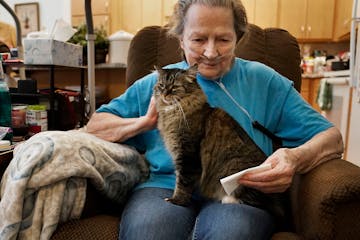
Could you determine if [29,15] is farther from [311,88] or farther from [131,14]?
[311,88]

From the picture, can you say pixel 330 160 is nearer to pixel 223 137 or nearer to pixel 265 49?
pixel 223 137

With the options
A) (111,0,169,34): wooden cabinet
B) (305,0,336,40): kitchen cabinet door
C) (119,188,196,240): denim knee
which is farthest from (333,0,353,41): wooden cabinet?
(119,188,196,240): denim knee

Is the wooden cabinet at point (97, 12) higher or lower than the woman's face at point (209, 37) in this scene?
higher

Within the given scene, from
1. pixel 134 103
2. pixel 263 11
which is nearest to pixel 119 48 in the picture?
pixel 134 103

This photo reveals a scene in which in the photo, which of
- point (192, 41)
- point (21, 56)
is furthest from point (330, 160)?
point (21, 56)

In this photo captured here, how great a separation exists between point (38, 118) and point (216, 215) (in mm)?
1009

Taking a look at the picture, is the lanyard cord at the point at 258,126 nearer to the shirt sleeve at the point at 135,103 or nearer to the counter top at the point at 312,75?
the shirt sleeve at the point at 135,103

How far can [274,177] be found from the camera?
894 millimetres

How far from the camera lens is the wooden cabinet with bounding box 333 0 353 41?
13.1ft

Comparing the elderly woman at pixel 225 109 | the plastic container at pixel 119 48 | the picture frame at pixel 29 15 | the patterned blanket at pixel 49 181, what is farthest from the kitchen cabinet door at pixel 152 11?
the patterned blanket at pixel 49 181

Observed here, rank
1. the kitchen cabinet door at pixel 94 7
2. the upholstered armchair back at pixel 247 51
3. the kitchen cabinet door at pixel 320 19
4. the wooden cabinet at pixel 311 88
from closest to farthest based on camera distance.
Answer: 1. the upholstered armchair back at pixel 247 51
2. the wooden cabinet at pixel 311 88
3. the kitchen cabinet door at pixel 320 19
4. the kitchen cabinet door at pixel 94 7

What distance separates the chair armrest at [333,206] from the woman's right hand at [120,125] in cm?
55

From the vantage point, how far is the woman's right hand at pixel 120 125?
3.59ft

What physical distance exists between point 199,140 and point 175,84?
0.20 metres
